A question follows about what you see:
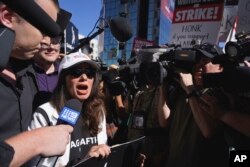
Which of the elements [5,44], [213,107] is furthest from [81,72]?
[5,44]

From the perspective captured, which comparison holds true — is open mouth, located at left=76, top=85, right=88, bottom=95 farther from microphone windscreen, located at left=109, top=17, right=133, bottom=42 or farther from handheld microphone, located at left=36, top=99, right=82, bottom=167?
handheld microphone, located at left=36, top=99, right=82, bottom=167

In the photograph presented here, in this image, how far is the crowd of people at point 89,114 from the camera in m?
1.26

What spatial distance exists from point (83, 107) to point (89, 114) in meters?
0.12

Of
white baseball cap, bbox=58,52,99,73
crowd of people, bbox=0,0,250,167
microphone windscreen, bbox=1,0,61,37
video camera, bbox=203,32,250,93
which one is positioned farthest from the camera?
white baseball cap, bbox=58,52,99,73

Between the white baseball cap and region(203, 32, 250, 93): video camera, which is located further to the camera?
the white baseball cap

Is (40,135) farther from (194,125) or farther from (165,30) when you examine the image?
(165,30)

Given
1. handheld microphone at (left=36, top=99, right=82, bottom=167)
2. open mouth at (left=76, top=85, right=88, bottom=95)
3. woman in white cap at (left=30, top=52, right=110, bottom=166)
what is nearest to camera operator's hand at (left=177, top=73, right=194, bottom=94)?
woman in white cap at (left=30, top=52, right=110, bottom=166)

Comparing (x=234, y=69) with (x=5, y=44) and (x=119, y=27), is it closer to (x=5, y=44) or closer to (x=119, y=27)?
(x=5, y=44)

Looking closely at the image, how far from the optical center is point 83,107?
8.87 ft

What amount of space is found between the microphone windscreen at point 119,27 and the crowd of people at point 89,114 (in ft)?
1.84

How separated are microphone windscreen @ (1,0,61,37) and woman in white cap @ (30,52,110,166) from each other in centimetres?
143

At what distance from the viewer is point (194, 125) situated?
8.22 feet

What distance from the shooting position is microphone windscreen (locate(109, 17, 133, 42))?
10.9 ft

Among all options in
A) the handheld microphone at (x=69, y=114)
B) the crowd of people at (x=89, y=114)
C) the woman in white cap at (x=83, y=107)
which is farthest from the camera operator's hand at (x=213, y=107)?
the handheld microphone at (x=69, y=114)
